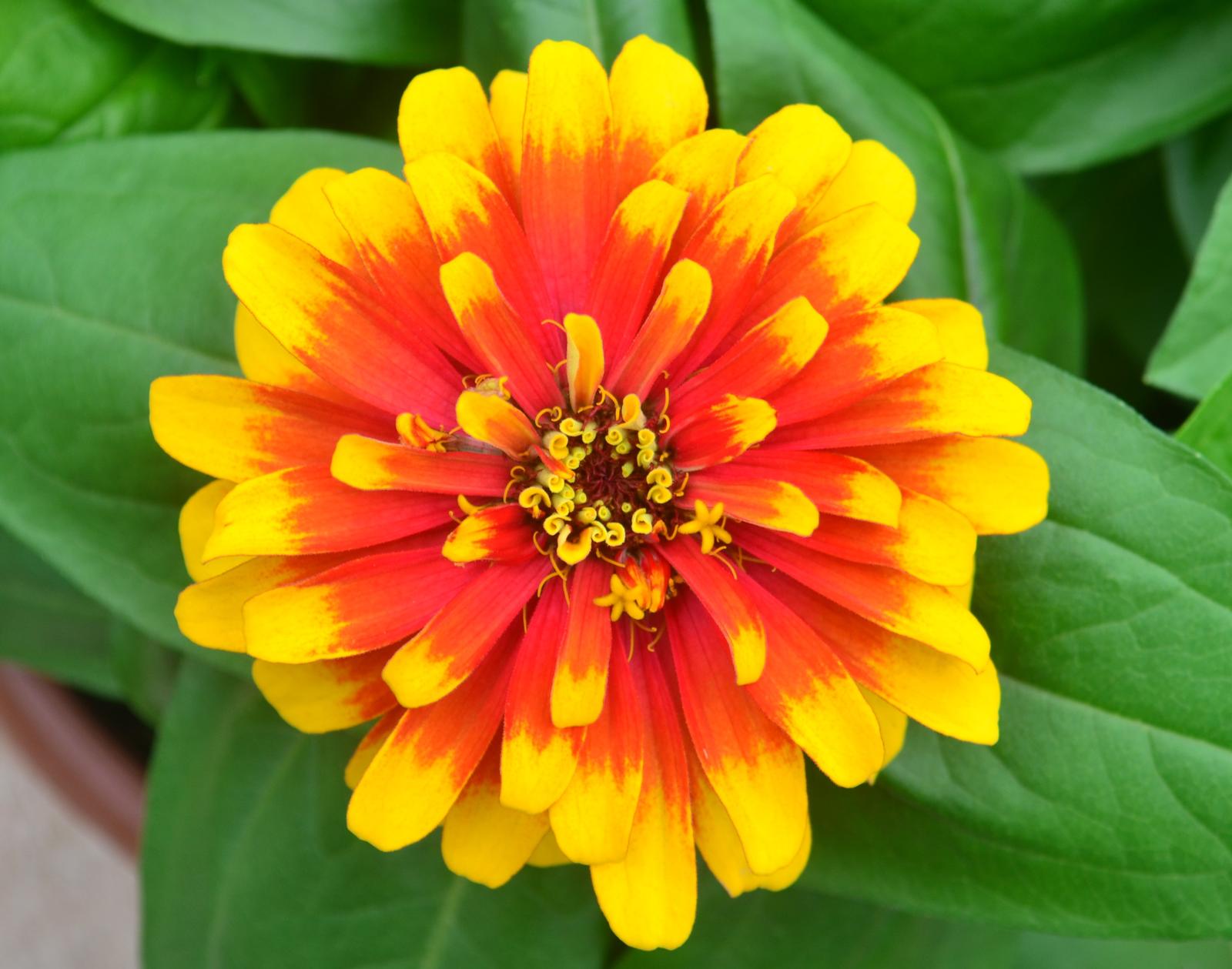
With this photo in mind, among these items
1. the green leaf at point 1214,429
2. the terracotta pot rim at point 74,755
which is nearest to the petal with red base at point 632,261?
the green leaf at point 1214,429

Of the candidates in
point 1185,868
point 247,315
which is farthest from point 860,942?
point 247,315

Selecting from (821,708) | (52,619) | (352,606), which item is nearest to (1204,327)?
(821,708)

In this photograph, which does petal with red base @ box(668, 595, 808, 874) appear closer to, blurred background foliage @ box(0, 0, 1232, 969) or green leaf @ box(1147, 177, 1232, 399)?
blurred background foliage @ box(0, 0, 1232, 969)

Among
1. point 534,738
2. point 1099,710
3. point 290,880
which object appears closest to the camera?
point 534,738

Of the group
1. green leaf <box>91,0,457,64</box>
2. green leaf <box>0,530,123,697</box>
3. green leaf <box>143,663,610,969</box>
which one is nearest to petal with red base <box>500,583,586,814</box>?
green leaf <box>143,663,610,969</box>

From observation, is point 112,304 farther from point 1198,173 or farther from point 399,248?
point 1198,173

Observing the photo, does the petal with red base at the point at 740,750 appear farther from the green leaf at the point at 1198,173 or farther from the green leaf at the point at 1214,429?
the green leaf at the point at 1198,173
